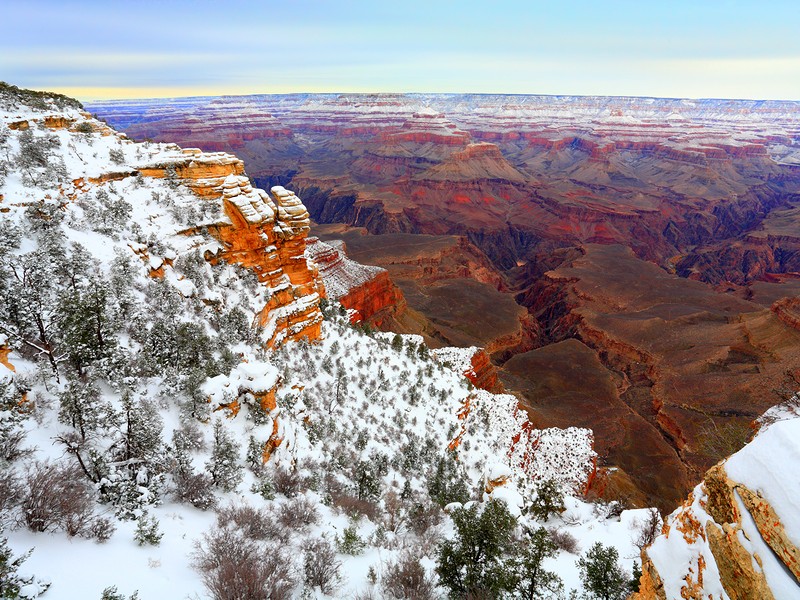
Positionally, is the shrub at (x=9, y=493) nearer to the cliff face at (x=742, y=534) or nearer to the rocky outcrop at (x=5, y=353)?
the rocky outcrop at (x=5, y=353)

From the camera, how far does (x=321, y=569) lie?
9094 mm

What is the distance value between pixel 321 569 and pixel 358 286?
3983cm

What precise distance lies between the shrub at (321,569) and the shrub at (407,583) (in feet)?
4.06

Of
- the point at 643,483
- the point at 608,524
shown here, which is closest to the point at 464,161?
the point at 643,483

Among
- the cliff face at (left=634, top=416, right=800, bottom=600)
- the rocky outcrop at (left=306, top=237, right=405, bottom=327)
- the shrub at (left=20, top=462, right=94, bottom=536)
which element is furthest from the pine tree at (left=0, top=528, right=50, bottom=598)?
the rocky outcrop at (left=306, top=237, right=405, bottom=327)

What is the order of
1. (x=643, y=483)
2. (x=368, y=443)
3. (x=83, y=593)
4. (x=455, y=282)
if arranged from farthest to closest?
(x=455, y=282) → (x=643, y=483) → (x=368, y=443) → (x=83, y=593)

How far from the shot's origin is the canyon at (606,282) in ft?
132

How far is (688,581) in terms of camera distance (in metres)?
6.43

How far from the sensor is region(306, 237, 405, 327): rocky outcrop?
154 feet

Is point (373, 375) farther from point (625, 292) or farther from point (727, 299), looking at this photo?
point (727, 299)

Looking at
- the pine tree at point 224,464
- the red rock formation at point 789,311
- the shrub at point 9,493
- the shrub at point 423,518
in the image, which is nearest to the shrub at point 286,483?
the pine tree at point 224,464

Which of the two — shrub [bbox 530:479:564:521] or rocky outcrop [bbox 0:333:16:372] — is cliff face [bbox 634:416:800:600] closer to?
shrub [bbox 530:479:564:521]

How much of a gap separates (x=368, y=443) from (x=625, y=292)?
217 ft

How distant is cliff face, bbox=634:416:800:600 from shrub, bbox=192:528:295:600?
6.87 meters
